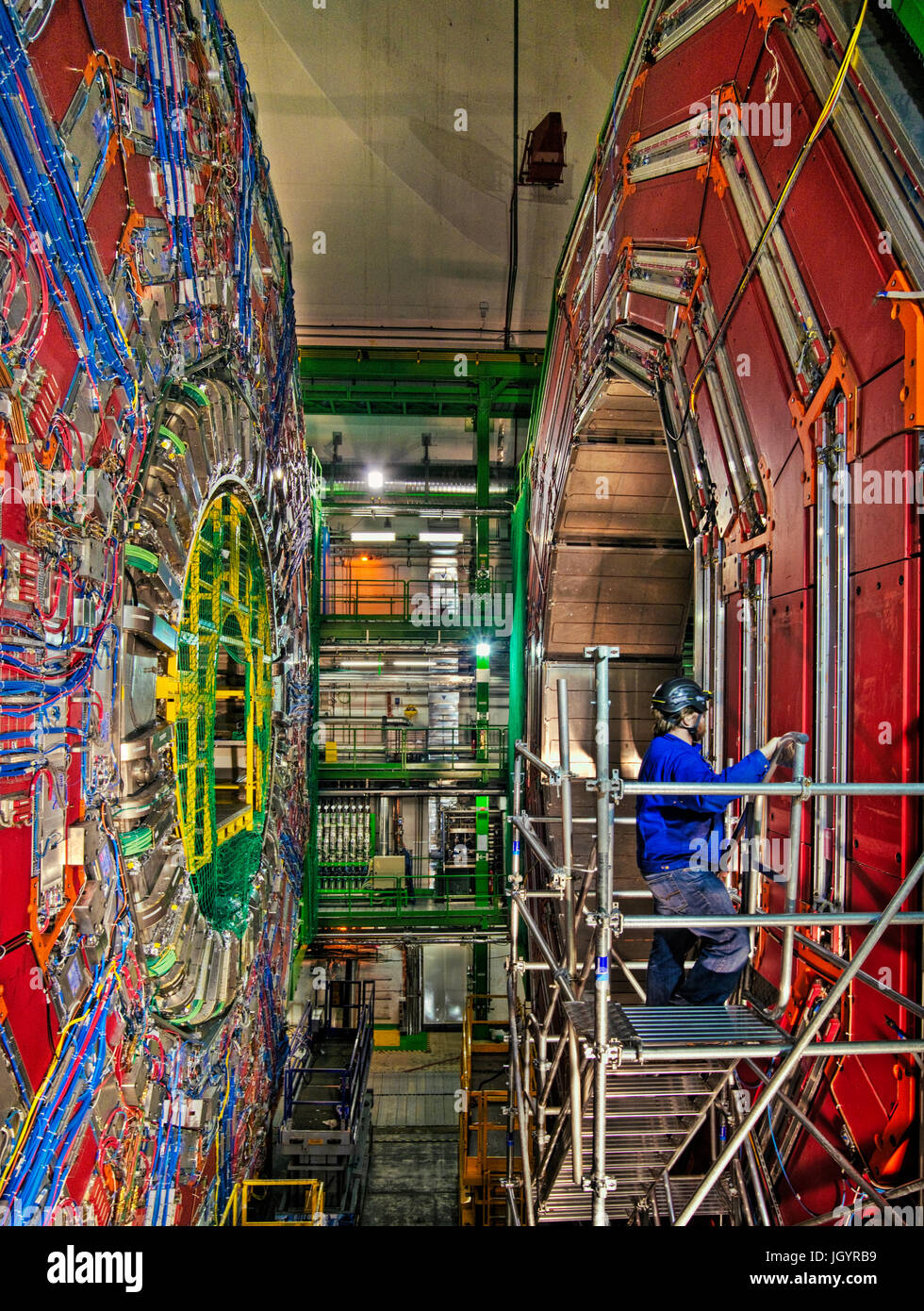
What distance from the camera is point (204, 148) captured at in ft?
15.2

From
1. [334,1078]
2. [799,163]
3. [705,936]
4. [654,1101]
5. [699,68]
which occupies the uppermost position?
[699,68]

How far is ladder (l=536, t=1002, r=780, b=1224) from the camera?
288 cm

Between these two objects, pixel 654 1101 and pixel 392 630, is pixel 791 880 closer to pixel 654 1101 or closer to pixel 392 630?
pixel 654 1101

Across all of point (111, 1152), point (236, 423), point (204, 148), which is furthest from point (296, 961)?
point (204, 148)

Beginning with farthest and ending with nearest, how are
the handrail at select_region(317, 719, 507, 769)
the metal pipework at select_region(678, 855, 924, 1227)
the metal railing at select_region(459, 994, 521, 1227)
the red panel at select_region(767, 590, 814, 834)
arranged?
the handrail at select_region(317, 719, 507, 769), the metal railing at select_region(459, 994, 521, 1227), the red panel at select_region(767, 590, 814, 834), the metal pipework at select_region(678, 855, 924, 1227)

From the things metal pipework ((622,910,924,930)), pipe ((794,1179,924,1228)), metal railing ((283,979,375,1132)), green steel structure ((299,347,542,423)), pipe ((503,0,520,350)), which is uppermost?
pipe ((503,0,520,350))

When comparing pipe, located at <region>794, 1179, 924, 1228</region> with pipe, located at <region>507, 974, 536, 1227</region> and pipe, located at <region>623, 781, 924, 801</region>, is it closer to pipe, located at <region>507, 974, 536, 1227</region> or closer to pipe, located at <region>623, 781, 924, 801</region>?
pipe, located at <region>623, 781, 924, 801</region>

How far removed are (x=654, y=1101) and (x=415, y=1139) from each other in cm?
848

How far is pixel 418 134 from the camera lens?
27.9ft

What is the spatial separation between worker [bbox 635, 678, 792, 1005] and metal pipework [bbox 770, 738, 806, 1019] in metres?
0.21

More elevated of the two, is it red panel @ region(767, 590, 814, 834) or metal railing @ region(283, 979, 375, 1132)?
red panel @ region(767, 590, 814, 834)

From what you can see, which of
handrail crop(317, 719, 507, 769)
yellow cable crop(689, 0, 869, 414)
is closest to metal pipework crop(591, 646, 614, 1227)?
yellow cable crop(689, 0, 869, 414)

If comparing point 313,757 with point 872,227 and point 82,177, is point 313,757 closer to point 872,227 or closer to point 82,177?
point 82,177

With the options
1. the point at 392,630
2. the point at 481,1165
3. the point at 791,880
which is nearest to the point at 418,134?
the point at 392,630
